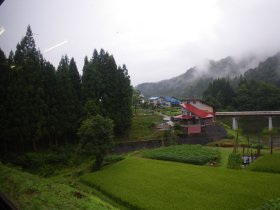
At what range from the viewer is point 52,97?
20016 mm

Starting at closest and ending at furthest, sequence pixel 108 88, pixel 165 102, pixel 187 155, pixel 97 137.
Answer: pixel 97 137
pixel 187 155
pixel 108 88
pixel 165 102

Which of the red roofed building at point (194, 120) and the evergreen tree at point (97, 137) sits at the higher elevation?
the red roofed building at point (194, 120)

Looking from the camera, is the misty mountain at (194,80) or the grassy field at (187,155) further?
the misty mountain at (194,80)

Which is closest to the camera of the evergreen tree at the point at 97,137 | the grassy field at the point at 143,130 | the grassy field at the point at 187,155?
the evergreen tree at the point at 97,137

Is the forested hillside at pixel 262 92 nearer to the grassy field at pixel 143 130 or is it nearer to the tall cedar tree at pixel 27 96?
the grassy field at pixel 143 130

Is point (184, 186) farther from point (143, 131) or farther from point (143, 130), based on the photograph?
point (143, 130)

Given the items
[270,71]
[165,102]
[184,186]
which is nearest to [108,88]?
[184,186]

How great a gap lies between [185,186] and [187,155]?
5904 mm

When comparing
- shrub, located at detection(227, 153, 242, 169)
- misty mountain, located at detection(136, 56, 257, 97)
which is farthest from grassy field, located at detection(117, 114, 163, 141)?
misty mountain, located at detection(136, 56, 257, 97)

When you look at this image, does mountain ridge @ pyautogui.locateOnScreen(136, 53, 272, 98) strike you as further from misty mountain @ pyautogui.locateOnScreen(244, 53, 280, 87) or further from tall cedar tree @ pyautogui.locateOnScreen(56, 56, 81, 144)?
tall cedar tree @ pyautogui.locateOnScreen(56, 56, 81, 144)

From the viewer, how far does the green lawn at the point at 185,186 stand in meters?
9.44

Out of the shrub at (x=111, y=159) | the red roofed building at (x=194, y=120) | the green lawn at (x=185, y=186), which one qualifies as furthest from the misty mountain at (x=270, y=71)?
the shrub at (x=111, y=159)

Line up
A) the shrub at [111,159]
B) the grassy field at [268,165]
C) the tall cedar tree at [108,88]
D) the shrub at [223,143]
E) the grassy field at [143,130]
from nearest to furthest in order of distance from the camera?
the grassy field at [268,165]
the shrub at [111,159]
the shrub at [223,143]
the tall cedar tree at [108,88]
the grassy field at [143,130]

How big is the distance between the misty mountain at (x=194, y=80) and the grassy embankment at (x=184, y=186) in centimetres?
4727
